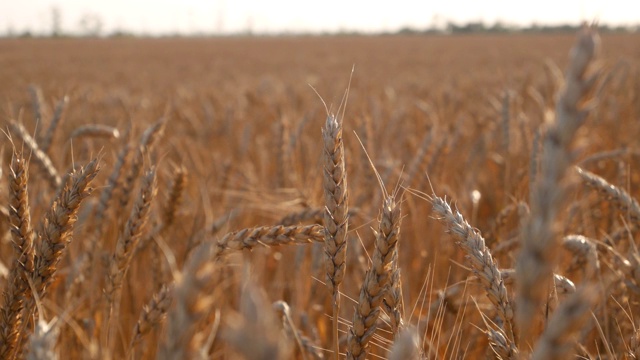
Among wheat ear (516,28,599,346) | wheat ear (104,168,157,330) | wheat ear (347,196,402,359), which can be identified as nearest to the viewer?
wheat ear (516,28,599,346)

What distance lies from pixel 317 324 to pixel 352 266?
252mm

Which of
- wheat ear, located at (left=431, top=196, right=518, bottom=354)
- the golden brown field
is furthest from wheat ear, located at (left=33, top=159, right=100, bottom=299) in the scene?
wheat ear, located at (left=431, top=196, right=518, bottom=354)

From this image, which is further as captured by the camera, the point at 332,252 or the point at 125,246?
the point at 125,246

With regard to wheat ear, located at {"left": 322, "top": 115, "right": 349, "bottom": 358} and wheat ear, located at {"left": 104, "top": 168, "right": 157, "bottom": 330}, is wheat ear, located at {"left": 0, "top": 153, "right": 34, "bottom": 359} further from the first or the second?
wheat ear, located at {"left": 322, "top": 115, "right": 349, "bottom": 358}

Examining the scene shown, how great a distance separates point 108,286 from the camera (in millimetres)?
1075

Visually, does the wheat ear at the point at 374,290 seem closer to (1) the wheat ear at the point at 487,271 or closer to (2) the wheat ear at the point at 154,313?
(1) the wheat ear at the point at 487,271

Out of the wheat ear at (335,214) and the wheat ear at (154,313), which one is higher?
the wheat ear at (335,214)

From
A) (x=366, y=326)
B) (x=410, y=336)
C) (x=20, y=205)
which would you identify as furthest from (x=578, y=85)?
(x=20, y=205)

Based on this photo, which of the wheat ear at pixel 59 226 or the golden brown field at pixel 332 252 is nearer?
the golden brown field at pixel 332 252

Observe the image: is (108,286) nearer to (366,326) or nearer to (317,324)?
(366,326)

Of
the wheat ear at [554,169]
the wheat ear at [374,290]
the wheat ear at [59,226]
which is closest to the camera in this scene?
the wheat ear at [554,169]

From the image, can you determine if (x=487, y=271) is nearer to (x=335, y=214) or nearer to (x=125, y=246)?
(x=335, y=214)

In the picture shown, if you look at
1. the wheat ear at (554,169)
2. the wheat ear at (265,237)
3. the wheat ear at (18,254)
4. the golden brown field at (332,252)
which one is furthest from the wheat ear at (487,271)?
the wheat ear at (18,254)

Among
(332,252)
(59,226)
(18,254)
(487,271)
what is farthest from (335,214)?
(18,254)
